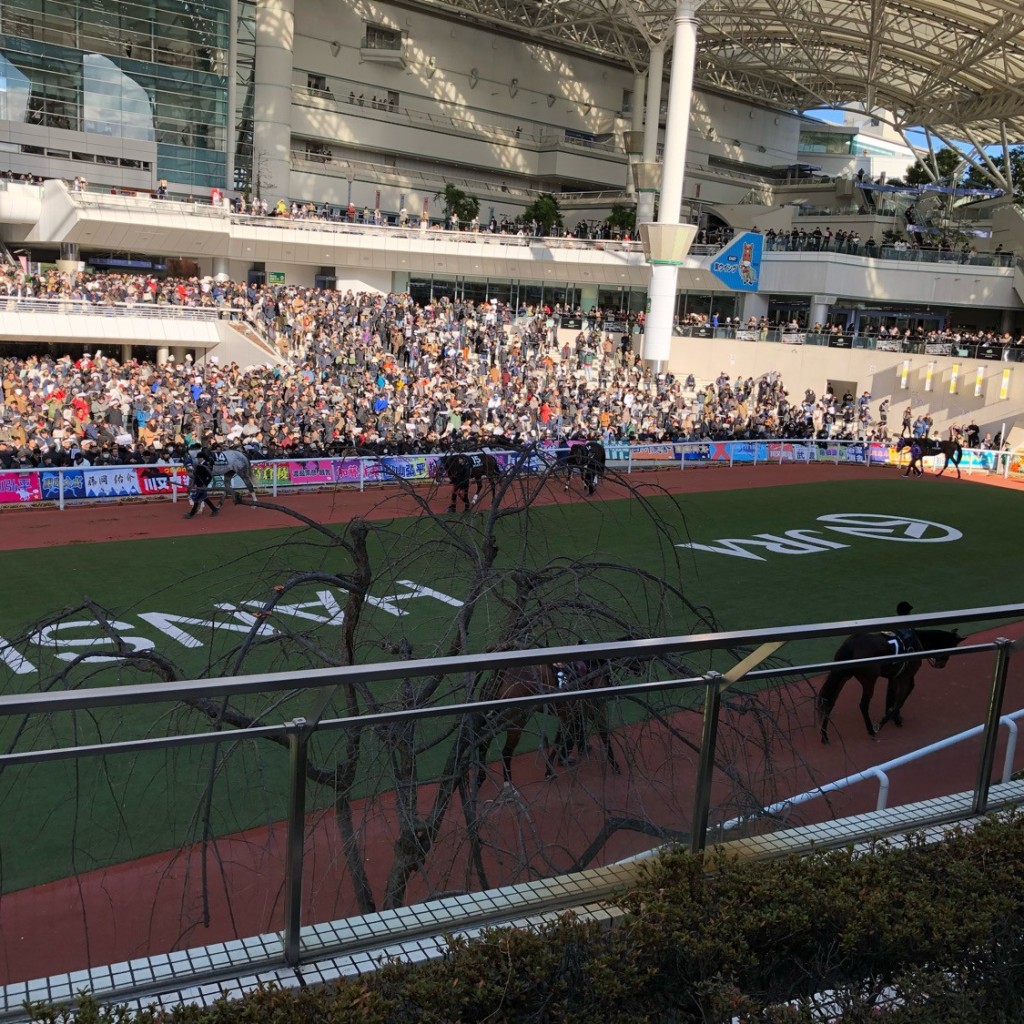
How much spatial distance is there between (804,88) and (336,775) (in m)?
78.8

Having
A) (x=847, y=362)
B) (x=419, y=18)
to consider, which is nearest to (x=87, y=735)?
(x=847, y=362)

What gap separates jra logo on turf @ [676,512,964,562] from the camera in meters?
19.3

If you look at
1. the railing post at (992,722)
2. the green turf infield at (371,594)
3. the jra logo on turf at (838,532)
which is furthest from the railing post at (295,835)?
the jra logo on turf at (838,532)

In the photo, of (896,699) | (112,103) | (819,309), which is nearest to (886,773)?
(896,699)

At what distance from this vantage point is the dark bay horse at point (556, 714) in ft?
13.4

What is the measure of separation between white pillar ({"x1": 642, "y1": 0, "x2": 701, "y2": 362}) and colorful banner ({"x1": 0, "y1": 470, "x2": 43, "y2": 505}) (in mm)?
28509

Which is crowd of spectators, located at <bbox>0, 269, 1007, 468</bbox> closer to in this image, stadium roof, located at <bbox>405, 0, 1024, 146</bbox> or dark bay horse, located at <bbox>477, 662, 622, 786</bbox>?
dark bay horse, located at <bbox>477, 662, 622, 786</bbox>

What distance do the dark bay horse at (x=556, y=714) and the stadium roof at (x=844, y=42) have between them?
48540 mm

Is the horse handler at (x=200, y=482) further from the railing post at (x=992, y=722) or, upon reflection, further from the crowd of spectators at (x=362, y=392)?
the railing post at (x=992, y=722)

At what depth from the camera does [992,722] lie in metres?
4.71

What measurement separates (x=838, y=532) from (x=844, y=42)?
50.7m

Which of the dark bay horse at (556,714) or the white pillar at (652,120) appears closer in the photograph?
the dark bay horse at (556,714)

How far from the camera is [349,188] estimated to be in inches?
2281

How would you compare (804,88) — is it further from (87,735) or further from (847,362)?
(87,735)
